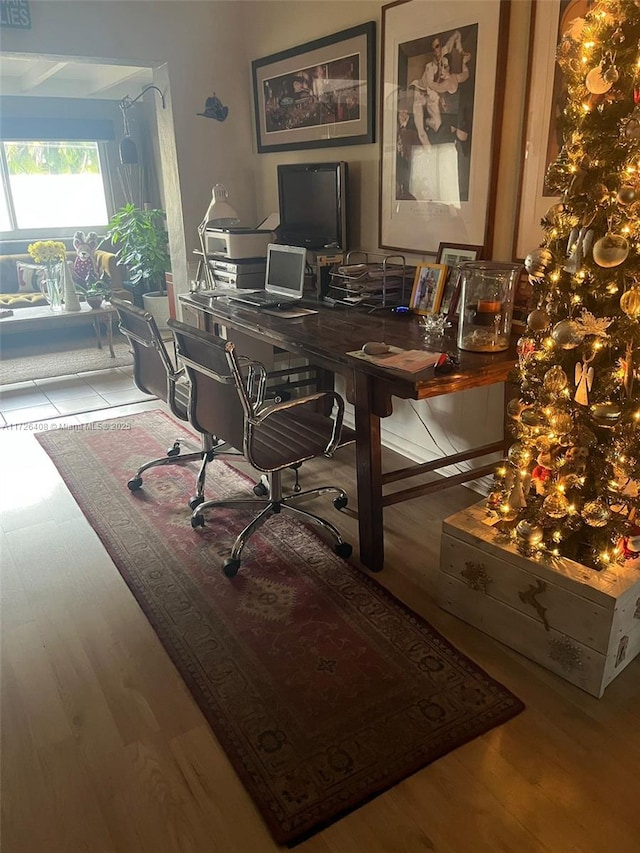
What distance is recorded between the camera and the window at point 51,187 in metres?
7.04

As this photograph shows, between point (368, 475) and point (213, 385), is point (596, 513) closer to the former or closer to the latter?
point (368, 475)

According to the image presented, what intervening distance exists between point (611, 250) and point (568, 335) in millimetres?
219

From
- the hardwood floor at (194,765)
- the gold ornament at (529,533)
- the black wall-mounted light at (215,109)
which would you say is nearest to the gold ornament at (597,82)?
the gold ornament at (529,533)

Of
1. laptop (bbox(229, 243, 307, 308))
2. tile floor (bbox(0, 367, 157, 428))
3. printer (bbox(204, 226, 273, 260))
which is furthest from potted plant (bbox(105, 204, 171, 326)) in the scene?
laptop (bbox(229, 243, 307, 308))

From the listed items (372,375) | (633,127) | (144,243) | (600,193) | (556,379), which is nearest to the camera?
(633,127)

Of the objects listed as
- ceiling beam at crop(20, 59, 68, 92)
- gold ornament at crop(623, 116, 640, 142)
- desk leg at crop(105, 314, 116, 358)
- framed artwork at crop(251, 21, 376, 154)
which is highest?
ceiling beam at crop(20, 59, 68, 92)

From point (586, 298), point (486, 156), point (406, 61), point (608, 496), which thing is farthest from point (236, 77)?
Answer: point (608, 496)

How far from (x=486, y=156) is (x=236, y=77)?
6.85 ft

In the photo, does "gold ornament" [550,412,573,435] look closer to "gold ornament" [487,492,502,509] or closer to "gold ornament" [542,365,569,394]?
"gold ornament" [542,365,569,394]

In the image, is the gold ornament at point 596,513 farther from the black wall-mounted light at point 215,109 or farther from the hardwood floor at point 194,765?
the black wall-mounted light at point 215,109

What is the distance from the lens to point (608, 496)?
1728 mm

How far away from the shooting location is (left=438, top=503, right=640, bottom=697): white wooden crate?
5.49 feet

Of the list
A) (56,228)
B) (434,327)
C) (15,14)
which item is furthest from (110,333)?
(434,327)

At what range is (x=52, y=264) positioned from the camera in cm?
545
